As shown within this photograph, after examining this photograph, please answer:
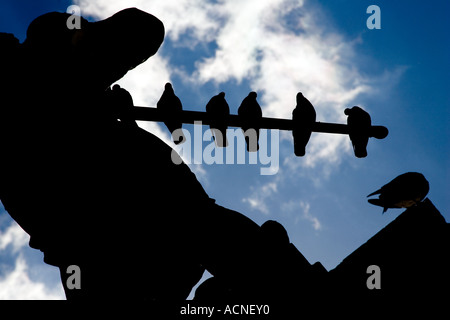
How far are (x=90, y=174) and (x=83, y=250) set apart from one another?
55 centimetres

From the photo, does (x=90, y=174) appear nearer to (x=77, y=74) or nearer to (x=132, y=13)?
(x=77, y=74)

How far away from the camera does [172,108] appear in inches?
117

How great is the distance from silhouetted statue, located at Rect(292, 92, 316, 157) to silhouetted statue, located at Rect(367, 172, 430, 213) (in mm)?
981

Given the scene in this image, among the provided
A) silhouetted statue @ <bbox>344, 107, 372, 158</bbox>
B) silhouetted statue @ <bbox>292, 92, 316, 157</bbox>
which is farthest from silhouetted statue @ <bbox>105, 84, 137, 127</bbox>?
silhouetted statue @ <bbox>344, 107, 372, 158</bbox>

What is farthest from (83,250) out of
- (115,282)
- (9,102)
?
(9,102)

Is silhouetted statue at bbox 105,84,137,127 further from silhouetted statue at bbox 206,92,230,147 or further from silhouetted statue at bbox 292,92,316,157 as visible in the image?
silhouetted statue at bbox 292,92,316,157

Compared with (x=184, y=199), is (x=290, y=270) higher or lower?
lower

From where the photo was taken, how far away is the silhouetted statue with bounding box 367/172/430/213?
3.51 m

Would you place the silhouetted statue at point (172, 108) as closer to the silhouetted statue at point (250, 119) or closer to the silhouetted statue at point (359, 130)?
the silhouetted statue at point (250, 119)

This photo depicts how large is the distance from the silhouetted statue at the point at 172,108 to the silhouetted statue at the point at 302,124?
3.04 feet

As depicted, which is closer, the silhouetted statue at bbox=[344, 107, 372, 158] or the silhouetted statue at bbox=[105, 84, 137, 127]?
the silhouetted statue at bbox=[105, 84, 137, 127]

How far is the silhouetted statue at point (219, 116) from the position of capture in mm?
3078

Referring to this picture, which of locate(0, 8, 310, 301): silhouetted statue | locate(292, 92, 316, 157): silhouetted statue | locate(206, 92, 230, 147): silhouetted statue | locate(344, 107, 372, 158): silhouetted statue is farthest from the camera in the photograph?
locate(344, 107, 372, 158): silhouetted statue

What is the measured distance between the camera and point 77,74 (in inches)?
121
